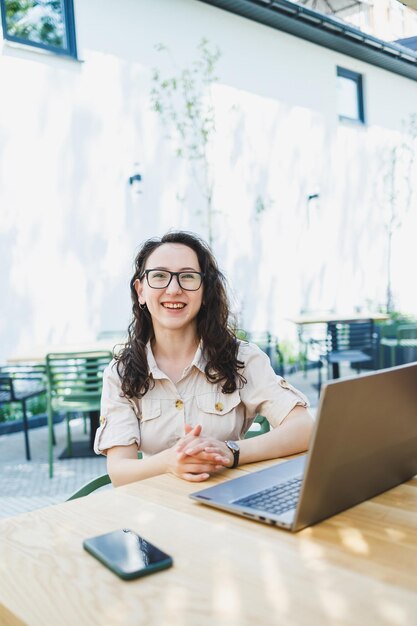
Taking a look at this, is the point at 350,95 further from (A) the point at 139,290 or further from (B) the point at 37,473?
(A) the point at 139,290

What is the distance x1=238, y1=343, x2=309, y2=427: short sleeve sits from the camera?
1951 millimetres

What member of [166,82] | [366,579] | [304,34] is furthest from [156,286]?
[304,34]

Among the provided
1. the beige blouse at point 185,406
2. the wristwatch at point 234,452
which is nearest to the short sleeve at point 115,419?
the beige blouse at point 185,406

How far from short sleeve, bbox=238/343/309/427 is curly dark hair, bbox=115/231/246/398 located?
34 millimetres

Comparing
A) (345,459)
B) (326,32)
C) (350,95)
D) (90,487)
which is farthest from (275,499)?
(350,95)

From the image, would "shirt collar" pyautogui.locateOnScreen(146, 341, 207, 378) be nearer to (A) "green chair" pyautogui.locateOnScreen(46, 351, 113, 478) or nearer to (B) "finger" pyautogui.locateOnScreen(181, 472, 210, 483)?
(B) "finger" pyautogui.locateOnScreen(181, 472, 210, 483)

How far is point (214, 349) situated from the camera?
6.62ft

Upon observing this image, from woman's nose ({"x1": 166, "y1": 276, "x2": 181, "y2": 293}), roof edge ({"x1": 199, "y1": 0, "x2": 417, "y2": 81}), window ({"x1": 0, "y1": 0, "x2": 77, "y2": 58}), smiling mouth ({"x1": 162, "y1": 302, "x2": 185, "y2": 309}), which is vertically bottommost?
smiling mouth ({"x1": 162, "y1": 302, "x2": 185, "y2": 309})

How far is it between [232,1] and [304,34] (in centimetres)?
152

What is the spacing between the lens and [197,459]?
5.04 ft

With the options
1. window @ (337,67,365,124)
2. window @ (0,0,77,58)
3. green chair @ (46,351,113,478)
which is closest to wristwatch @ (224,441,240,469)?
green chair @ (46,351,113,478)

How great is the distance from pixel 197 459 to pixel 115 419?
1.40ft

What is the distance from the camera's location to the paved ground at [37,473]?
406cm

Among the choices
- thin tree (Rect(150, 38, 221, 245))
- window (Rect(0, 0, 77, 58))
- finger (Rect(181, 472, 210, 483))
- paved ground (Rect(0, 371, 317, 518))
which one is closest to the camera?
finger (Rect(181, 472, 210, 483))
